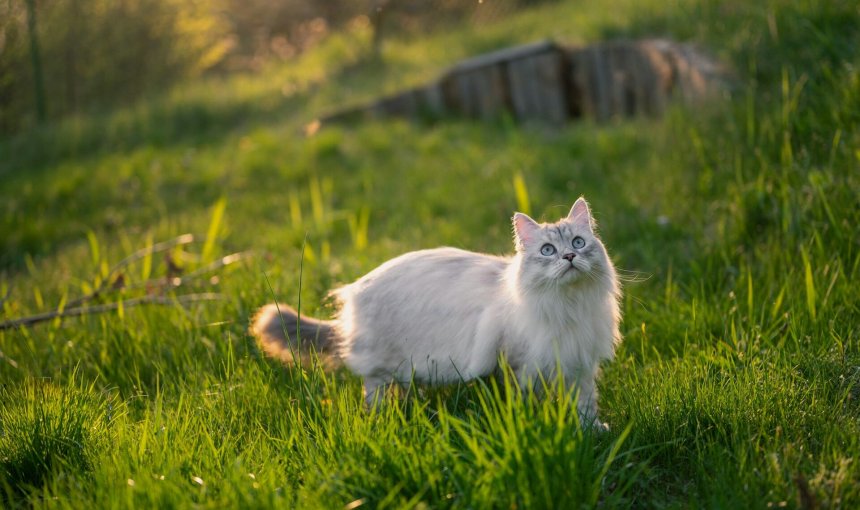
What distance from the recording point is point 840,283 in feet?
12.0

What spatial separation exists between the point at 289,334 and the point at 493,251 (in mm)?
1968

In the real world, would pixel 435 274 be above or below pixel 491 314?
above

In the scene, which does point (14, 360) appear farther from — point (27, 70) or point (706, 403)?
point (27, 70)

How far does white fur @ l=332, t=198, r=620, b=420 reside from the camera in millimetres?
3033

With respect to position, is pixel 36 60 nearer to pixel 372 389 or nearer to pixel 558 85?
pixel 558 85

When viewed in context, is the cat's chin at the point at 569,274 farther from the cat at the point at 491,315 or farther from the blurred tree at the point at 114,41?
the blurred tree at the point at 114,41

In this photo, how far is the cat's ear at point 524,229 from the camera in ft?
10.2

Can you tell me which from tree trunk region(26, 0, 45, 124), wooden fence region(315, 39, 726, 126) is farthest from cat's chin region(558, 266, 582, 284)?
tree trunk region(26, 0, 45, 124)

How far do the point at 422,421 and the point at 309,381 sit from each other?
2.11ft

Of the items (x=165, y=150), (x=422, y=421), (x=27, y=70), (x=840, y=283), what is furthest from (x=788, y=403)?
(x=27, y=70)

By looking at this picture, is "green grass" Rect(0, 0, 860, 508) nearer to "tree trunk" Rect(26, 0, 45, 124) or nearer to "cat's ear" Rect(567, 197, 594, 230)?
"cat's ear" Rect(567, 197, 594, 230)

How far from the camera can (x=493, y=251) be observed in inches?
202

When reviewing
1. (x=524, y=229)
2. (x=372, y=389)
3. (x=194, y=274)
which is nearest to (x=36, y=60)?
(x=194, y=274)

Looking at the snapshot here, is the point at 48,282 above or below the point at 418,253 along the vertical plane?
below
